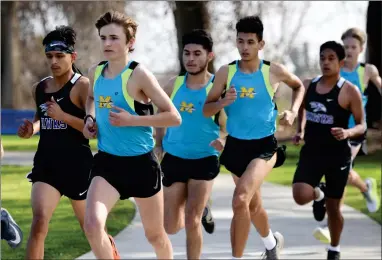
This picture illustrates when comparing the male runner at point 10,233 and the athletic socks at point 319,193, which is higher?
the male runner at point 10,233

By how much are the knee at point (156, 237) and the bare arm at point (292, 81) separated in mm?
2244

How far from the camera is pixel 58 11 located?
141 ft

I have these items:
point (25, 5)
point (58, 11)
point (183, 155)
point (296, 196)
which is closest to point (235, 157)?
point (183, 155)

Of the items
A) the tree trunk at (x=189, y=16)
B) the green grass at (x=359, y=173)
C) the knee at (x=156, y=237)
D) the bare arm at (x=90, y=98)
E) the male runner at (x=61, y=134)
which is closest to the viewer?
the knee at (x=156, y=237)

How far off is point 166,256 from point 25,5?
41.2 meters

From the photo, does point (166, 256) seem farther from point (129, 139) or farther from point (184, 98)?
point (184, 98)

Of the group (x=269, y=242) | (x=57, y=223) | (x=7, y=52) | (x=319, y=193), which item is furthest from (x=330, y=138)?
(x=7, y=52)

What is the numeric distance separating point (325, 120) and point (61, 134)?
283 cm

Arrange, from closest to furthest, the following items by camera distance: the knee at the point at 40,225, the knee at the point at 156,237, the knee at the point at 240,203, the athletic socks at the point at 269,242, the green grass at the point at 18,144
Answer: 1. the knee at the point at 156,237
2. the knee at the point at 40,225
3. the knee at the point at 240,203
4. the athletic socks at the point at 269,242
5. the green grass at the point at 18,144

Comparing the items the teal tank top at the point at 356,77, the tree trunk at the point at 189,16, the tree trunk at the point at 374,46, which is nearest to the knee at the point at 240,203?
the teal tank top at the point at 356,77

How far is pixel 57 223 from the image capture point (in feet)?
43.2

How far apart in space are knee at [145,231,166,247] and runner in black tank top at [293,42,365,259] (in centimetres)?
277

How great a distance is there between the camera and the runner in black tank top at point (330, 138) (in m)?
9.76

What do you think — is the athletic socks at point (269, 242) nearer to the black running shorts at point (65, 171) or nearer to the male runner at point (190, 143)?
the male runner at point (190, 143)
